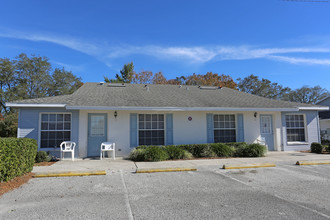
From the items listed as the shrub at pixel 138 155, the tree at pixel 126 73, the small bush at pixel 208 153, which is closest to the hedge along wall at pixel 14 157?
the shrub at pixel 138 155

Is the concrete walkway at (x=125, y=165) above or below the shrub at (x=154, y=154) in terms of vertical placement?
below

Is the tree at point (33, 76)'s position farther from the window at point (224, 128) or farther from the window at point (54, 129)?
the window at point (224, 128)

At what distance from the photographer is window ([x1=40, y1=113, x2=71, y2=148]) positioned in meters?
10.4

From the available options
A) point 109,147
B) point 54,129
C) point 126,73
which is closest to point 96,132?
point 109,147

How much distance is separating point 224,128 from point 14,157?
9.85m

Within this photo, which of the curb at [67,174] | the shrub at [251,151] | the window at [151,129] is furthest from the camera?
the window at [151,129]

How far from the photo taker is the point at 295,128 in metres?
13.1

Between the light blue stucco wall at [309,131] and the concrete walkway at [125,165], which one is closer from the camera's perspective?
the concrete walkway at [125,165]

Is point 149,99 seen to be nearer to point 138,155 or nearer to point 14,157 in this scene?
point 138,155

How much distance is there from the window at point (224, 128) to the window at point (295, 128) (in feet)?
11.4

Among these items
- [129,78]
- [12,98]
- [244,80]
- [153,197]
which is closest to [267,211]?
[153,197]

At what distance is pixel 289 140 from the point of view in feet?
42.5

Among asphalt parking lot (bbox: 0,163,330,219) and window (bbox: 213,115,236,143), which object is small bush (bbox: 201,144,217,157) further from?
asphalt parking lot (bbox: 0,163,330,219)

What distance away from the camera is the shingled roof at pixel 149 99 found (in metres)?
10.4
